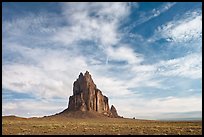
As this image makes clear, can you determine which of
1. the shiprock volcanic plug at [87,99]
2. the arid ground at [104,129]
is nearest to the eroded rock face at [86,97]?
the shiprock volcanic plug at [87,99]

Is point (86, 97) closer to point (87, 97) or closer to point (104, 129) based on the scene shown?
point (87, 97)

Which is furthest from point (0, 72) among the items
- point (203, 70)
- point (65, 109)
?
point (65, 109)

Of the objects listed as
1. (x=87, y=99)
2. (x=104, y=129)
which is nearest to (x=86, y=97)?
(x=87, y=99)

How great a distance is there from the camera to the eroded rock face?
17619 centimetres

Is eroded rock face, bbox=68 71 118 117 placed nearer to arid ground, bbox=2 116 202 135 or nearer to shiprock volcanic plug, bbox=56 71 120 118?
shiprock volcanic plug, bbox=56 71 120 118

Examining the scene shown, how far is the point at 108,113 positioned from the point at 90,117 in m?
31.9

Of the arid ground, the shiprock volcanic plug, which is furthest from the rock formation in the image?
the arid ground

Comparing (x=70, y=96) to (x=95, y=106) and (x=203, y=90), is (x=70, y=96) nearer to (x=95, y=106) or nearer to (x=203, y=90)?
(x=95, y=106)

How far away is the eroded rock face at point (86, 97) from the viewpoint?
578 ft

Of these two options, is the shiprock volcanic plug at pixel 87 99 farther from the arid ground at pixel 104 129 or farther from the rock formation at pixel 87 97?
the arid ground at pixel 104 129

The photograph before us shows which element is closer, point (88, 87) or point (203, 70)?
point (203, 70)

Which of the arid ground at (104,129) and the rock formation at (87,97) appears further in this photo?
the rock formation at (87,97)

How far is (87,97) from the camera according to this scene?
18175 centimetres

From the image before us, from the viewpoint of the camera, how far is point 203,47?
12773mm
